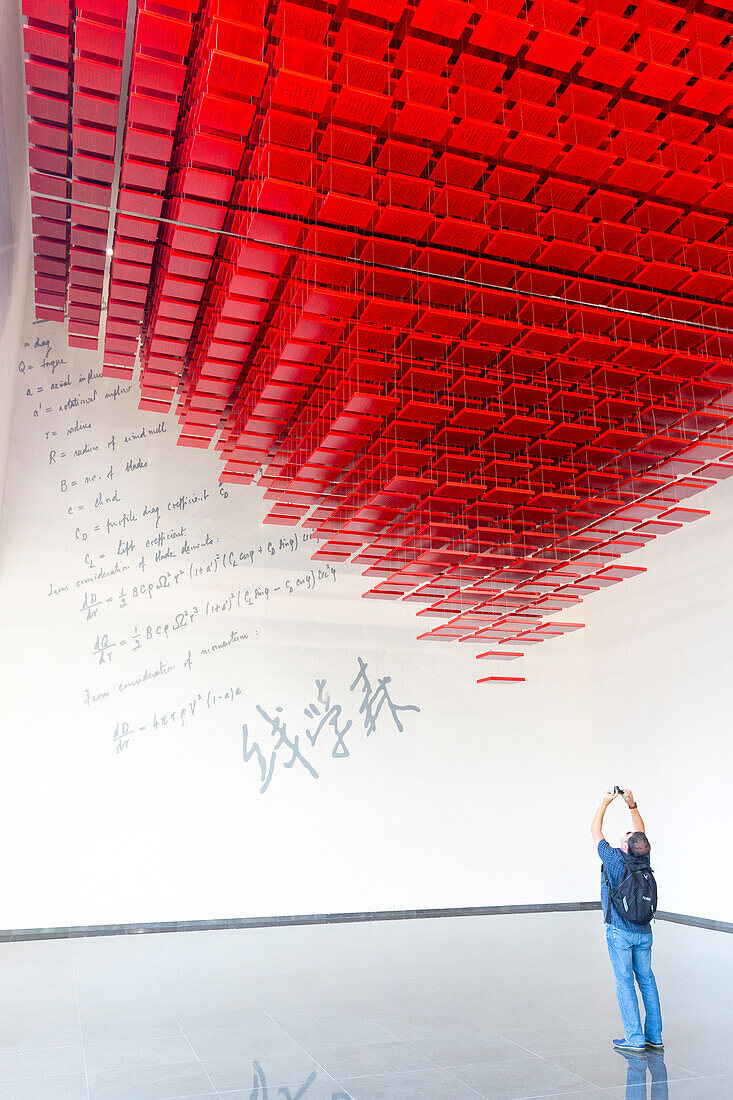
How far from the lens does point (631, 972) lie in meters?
4.64

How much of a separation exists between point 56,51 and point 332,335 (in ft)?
7.23

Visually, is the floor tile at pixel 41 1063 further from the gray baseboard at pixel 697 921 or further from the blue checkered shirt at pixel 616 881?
the gray baseboard at pixel 697 921

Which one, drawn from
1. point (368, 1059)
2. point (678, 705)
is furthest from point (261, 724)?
point (368, 1059)

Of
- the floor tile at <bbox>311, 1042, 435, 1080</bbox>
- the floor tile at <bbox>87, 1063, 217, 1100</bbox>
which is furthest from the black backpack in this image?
the floor tile at <bbox>87, 1063, 217, 1100</bbox>

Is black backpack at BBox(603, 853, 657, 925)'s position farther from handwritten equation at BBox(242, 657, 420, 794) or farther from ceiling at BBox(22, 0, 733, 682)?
handwritten equation at BBox(242, 657, 420, 794)

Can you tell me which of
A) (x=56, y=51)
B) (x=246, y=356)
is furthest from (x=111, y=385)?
(x=56, y=51)

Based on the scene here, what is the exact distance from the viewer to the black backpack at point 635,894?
4.60 metres

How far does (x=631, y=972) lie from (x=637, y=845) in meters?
0.72

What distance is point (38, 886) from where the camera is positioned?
8.29 metres

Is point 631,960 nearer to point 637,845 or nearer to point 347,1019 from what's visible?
point 637,845

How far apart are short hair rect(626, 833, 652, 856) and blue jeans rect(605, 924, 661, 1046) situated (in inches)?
17.7

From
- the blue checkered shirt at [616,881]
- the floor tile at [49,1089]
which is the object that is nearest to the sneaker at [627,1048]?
the blue checkered shirt at [616,881]

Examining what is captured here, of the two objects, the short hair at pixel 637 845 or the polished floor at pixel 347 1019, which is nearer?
the polished floor at pixel 347 1019

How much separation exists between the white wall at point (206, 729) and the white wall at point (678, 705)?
1.02 metres
